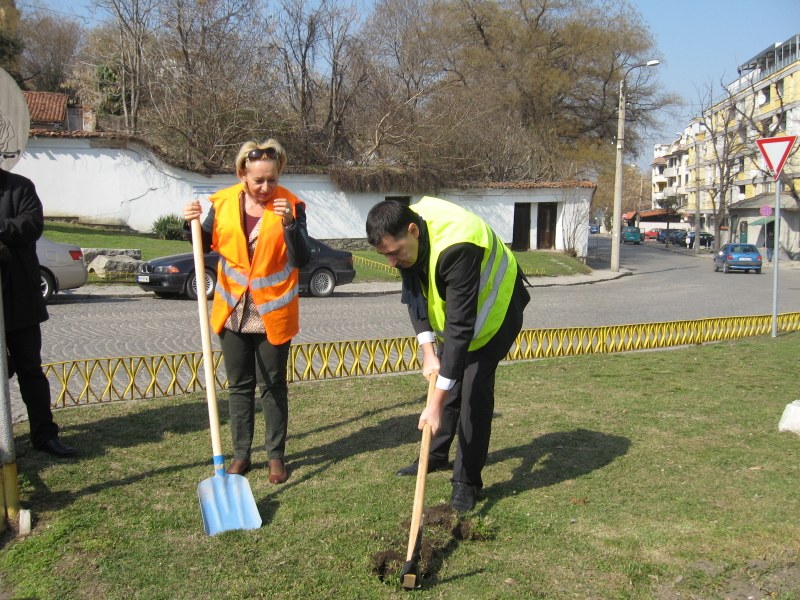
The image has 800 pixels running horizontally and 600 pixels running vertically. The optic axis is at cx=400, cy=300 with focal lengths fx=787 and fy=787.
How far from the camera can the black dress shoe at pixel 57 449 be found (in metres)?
4.88

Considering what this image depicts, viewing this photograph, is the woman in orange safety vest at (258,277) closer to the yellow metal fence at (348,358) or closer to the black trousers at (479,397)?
the black trousers at (479,397)

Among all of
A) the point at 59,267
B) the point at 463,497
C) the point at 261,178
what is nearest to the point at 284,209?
the point at 261,178

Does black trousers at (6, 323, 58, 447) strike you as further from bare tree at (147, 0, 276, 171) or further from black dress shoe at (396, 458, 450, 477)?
bare tree at (147, 0, 276, 171)

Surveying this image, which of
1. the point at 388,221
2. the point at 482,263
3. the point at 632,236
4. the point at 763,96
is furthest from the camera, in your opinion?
the point at 632,236

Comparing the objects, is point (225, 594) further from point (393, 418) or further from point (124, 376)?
point (124, 376)

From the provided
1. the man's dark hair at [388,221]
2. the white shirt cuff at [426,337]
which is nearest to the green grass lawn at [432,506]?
the white shirt cuff at [426,337]

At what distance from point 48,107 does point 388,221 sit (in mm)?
42135

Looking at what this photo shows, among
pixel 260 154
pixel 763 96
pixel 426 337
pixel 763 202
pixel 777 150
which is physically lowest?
pixel 426 337

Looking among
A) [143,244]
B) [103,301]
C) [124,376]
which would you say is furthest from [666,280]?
[124,376]

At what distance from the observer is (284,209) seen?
14.0 feet

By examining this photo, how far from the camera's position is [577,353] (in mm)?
9477

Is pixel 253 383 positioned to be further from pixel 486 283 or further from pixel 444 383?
pixel 486 283

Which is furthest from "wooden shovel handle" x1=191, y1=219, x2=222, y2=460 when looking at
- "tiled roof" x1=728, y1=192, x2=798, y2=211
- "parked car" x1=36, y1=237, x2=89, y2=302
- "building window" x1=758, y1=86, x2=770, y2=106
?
"building window" x1=758, y1=86, x2=770, y2=106

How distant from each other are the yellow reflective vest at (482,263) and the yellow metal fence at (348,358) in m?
3.33
